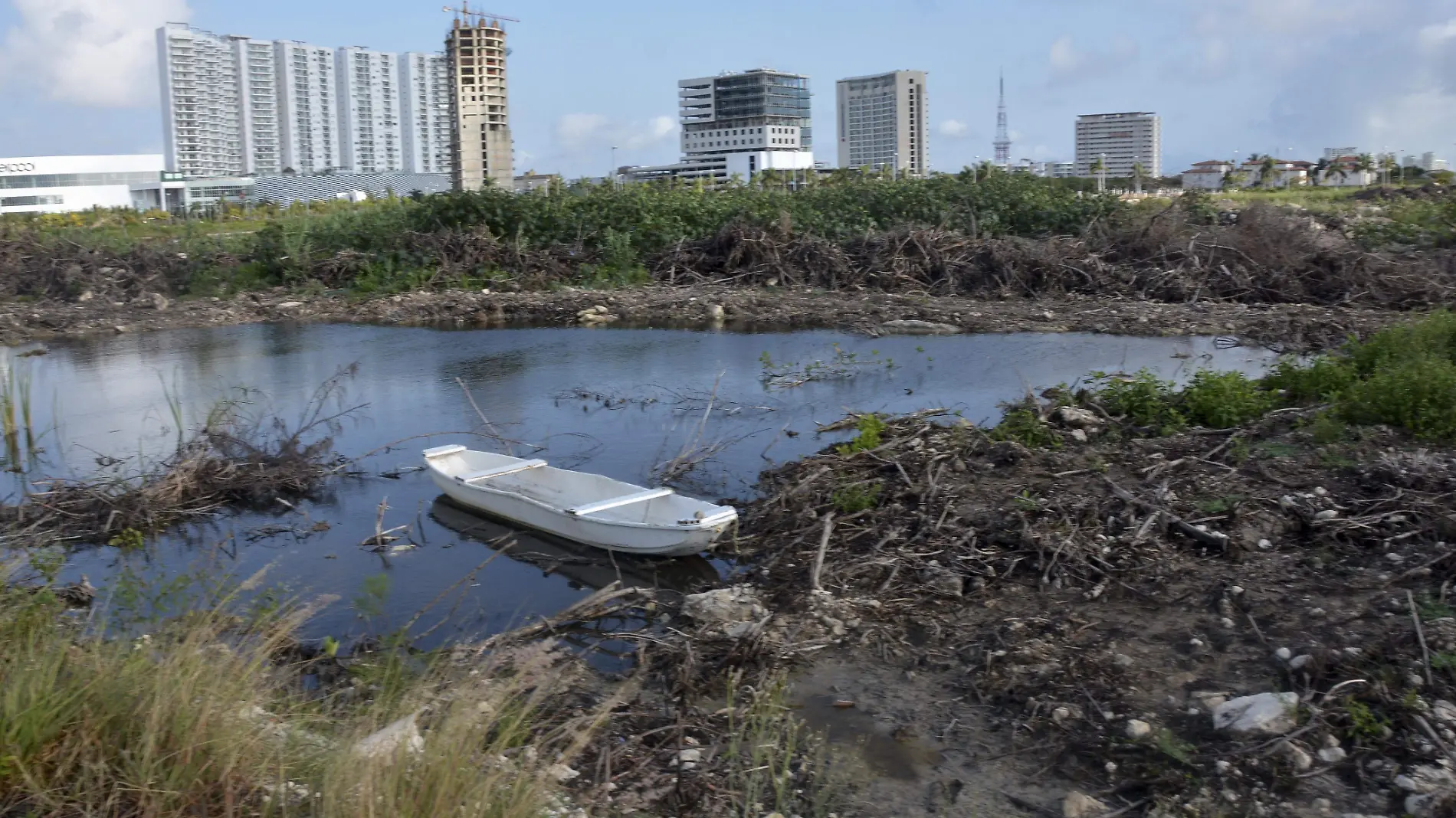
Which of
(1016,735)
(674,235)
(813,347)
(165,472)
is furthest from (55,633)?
(674,235)

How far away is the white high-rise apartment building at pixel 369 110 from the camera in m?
149

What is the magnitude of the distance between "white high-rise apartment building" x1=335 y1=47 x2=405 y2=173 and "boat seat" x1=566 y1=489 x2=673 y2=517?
14736cm

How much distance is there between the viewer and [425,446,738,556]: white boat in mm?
7480

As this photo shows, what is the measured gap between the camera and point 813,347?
14898 millimetres

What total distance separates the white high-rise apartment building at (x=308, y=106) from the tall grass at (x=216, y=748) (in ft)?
484

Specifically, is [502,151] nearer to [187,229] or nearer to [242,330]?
[187,229]

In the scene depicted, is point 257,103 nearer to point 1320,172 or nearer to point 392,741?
point 1320,172

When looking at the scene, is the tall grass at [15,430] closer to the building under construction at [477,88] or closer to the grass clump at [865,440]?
the grass clump at [865,440]

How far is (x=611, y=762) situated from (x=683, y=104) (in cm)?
10697

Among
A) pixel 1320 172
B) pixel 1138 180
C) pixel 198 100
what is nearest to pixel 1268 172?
pixel 1320 172

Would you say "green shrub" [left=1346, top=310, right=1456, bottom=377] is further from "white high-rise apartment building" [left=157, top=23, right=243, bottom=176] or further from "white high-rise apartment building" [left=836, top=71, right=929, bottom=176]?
"white high-rise apartment building" [left=157, top=23, right=243, bottom=176]

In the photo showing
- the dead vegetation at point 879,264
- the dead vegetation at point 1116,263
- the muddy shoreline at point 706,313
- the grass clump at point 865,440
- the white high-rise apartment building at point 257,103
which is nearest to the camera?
the grass clump at point 865,440

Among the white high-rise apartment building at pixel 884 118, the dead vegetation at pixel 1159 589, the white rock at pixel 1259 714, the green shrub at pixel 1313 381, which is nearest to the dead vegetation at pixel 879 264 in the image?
the green shrub at pixel 1313 381

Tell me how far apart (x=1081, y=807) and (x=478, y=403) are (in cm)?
903
